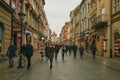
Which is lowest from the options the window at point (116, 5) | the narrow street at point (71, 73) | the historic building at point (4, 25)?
the narrow street at point (71, 73)

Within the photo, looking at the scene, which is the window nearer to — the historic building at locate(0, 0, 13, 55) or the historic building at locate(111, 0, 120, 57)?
the historic building at locate(111, 0, 120, 57)

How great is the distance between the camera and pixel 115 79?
44.7 feet

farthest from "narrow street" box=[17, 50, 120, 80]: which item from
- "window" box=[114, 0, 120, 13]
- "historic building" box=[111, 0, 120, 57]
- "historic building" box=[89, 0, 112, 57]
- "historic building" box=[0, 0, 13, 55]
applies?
"historic building" box=[89, 0, 112, 57]

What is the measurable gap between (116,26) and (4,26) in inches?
540

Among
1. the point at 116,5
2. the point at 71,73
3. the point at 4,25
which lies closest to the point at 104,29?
the point at 116,5

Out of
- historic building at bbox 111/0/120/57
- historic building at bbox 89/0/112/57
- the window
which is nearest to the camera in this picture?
historic building at bbox 111/0/120/57

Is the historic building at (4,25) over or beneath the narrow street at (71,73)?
over

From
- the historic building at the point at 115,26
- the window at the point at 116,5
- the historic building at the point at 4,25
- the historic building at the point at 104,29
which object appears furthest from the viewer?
the historic building at the point at 104,29

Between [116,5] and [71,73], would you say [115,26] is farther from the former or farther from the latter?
[71,73]

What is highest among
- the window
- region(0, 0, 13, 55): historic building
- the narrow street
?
the window

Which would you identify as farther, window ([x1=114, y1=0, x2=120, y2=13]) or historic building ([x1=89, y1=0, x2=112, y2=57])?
historic building ([x1=89, y1=0, x2=112, y2=57])

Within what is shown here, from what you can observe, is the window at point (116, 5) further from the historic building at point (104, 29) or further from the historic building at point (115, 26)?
the historic building at point (104, 29)

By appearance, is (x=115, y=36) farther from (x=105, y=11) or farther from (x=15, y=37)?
(x=15, y=37)

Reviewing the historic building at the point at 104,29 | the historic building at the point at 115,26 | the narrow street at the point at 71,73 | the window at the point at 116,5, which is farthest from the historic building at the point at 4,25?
the historic building at the point at 104,29
